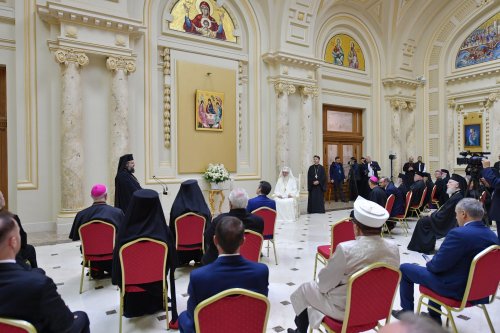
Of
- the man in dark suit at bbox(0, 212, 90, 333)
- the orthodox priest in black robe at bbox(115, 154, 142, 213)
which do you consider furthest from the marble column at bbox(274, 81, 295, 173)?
the man in dark suit at bbox(0, 212, 90, 333)

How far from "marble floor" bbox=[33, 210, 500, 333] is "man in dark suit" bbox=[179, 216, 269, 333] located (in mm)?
1449

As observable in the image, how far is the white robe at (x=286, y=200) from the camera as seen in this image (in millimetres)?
8992

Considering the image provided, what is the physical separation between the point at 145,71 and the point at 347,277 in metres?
7.70

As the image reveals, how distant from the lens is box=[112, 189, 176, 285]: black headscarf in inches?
126

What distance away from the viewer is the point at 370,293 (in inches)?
92.6

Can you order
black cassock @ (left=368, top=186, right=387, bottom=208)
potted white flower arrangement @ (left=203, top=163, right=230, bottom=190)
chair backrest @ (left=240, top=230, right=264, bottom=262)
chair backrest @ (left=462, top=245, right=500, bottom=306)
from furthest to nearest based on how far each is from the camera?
potted white flower arrangement @ (left=203, top=163, right=230, bottom=190) → black cassock @ (left=368, top=186, right=387, bottom=208) → chair backrest @ (left=240, top=230, right=264, bottom=262) → chair backrest @ (left=462, top=245, right=500, bottom=306)

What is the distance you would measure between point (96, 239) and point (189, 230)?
3.65 ft

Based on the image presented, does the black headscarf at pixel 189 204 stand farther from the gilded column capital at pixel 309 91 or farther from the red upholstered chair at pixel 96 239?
the gilded column capital at pixel 309 91

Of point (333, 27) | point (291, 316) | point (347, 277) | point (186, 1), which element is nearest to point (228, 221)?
point (347, 277)

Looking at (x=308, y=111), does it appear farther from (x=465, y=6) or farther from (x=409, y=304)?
(x=409, y=304)

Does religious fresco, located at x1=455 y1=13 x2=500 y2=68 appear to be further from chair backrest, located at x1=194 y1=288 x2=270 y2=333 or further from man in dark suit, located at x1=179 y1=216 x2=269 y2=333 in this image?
chair backrest, located at x1=194 y1=288 x2=270 y2=333

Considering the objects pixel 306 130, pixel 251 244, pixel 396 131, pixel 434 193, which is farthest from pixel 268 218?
pixel 396 131

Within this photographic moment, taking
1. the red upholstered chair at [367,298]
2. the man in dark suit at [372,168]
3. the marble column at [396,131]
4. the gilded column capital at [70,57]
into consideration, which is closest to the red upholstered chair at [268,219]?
the red upholstered chair at [367,298]

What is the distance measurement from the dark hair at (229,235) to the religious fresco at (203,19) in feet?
27.1
